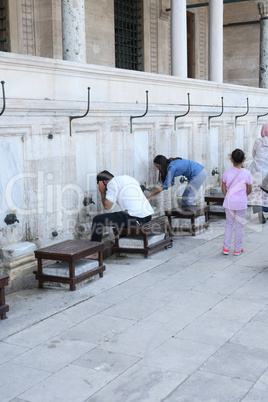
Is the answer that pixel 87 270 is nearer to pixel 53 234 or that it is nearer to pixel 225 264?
pixel 53 234

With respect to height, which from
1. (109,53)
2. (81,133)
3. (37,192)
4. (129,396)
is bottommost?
(129,396)

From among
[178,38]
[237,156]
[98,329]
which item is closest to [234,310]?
[98,329]

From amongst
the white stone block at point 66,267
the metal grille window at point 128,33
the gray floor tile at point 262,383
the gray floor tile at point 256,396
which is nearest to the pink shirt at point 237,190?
the white stone block at point 66,267

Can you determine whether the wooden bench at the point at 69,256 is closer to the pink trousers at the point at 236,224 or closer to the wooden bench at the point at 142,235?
the wooden bench at the point at 142,235

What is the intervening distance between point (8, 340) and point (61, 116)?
10.5 ft

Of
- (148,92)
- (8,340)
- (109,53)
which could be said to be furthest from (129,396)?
(109,53)

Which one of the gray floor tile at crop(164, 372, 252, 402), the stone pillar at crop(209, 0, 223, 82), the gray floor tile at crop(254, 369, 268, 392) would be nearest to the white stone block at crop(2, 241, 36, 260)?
the gray floor tile at crop(164, 372, 252, 402)

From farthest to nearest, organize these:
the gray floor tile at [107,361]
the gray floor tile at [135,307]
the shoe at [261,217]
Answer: the shoe at [261,217], the gray floor tile at [135,307], the gray floor tile at [107,361]

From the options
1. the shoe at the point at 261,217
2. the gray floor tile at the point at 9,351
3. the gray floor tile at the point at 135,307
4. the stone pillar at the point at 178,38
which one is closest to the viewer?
the gray floor tile at the point at 9,351

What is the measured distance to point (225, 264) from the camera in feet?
24.7

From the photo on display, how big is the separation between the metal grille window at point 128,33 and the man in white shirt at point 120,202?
7.71 metres

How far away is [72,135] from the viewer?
24.7 feet

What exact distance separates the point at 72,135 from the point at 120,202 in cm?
109

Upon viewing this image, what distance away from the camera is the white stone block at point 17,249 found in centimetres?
659
